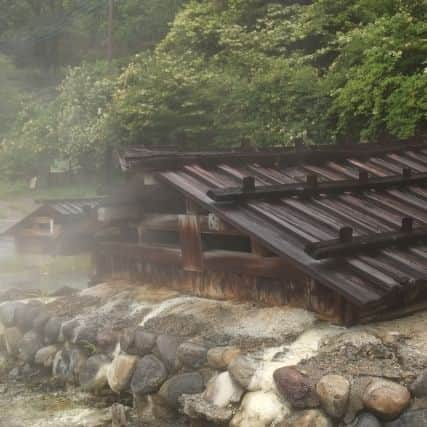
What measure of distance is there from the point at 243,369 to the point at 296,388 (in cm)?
73

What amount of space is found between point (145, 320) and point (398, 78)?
33.3ft

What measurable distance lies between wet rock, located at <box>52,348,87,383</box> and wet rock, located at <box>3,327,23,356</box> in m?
1.25

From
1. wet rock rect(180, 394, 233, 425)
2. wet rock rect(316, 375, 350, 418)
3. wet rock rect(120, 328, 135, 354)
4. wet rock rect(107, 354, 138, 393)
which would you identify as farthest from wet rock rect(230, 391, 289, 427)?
wet rock rect(120, 328, 135, 354)

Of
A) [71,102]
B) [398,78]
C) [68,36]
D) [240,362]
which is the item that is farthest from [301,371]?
[68,36]

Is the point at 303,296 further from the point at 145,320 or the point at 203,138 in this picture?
the point at 203,138

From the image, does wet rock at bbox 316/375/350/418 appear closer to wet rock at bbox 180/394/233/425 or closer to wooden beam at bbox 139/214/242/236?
wet rock at bbox 180/394/233/425

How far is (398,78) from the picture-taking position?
15781 mm

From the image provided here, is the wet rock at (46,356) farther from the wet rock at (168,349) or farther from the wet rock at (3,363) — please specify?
the wet rock at (168,349)

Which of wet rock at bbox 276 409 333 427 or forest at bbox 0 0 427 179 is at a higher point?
forest at bbox 0 0 427 179

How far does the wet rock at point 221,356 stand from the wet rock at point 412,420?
1.90 meters

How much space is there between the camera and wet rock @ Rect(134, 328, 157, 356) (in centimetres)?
807

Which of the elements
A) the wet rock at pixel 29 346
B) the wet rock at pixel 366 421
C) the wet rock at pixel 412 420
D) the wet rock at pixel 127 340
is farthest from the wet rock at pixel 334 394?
the wet rock at pixel 29 346

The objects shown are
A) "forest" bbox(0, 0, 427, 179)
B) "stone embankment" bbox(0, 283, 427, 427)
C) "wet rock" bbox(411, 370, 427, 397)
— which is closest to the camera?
"wet rock" bbox(411, 370, 427, 397)

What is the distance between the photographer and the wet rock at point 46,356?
994 cm
